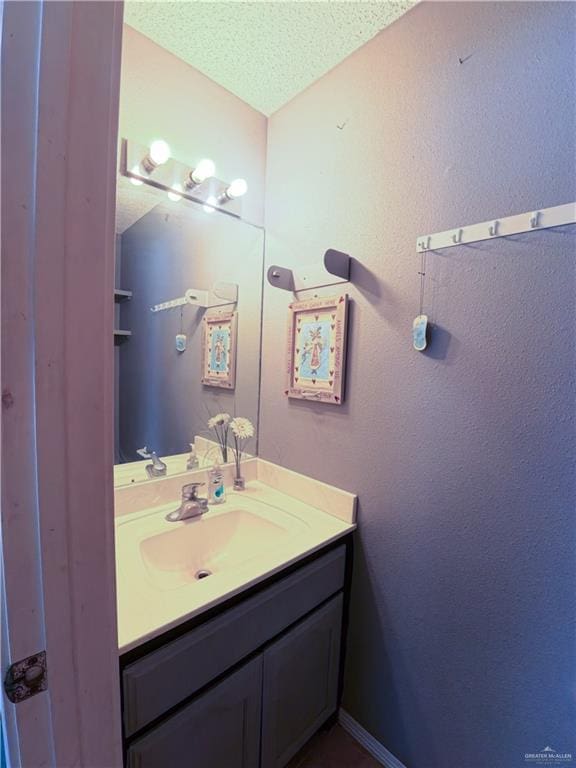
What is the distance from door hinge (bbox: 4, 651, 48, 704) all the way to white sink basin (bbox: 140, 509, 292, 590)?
57cm

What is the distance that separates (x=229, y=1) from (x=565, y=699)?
206 cm

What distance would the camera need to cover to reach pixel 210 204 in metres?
1.29

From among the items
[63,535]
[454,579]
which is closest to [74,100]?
[63,535]

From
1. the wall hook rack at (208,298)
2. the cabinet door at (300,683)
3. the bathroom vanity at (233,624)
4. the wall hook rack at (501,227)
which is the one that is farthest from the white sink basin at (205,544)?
the wall hook rack at (501,227)

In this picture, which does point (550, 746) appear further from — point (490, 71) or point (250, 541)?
point (490, 71)

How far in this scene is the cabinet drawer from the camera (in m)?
0.66

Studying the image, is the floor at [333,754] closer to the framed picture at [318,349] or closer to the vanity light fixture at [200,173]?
the framed picture at [318,349]

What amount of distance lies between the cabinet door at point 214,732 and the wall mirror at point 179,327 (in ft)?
2.22

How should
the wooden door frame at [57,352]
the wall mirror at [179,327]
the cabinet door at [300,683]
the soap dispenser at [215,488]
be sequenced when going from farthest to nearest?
the soap dispenser at [215,488], the wall mirror at [179,327], the cabinet door at [300,683], the wooden door frame at [57,352]

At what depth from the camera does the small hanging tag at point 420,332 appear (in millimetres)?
939

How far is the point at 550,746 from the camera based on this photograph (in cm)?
78

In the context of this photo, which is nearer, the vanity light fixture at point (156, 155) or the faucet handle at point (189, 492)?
the vanity light fixture at point (156, 155)

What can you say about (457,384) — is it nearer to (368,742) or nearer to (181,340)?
(181,340)

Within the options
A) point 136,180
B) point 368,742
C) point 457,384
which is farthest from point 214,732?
point 136,180
